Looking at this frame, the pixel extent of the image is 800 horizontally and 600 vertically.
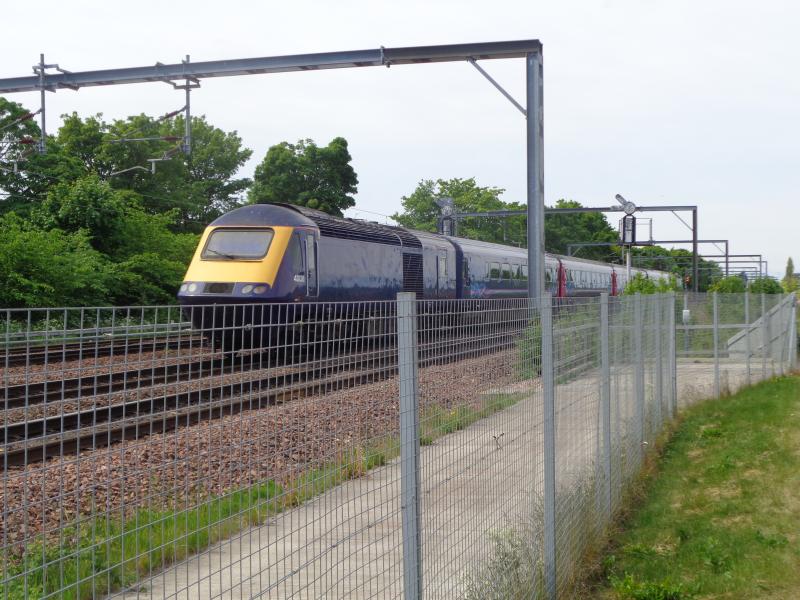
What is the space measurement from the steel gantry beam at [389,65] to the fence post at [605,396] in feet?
31.9

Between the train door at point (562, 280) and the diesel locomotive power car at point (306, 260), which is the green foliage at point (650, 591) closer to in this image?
the diesel locomotive power car at point (306, 260)

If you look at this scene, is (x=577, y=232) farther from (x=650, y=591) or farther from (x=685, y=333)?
(x=650, y=591)

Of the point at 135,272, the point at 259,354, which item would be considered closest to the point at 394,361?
the point at 259,354

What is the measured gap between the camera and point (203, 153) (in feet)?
214

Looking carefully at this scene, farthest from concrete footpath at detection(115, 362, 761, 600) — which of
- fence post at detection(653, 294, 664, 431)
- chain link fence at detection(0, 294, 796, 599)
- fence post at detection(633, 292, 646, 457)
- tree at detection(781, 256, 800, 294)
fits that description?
tree at detection(781, 256, 800, 294)

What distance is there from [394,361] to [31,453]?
2.58m

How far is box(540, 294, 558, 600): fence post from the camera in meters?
5.51

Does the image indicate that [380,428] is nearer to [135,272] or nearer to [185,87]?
[185,87]

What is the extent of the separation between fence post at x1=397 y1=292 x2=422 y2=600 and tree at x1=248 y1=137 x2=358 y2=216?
53884mm

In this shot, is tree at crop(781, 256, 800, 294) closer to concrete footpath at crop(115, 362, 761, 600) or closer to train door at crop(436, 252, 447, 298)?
train door at crop(436, 252, 447, 298)

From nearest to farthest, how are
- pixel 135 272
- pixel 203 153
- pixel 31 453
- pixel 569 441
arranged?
1. pixel 31 453
2. pixel 569 441
3. pixel 135 272
4. pixel 203 153

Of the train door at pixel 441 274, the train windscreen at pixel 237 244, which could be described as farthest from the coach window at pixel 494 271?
the train windscreen at pixel 237 244

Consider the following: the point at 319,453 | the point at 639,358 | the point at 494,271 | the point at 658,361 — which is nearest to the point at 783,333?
the point at 658,361

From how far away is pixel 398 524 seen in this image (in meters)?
3.87
